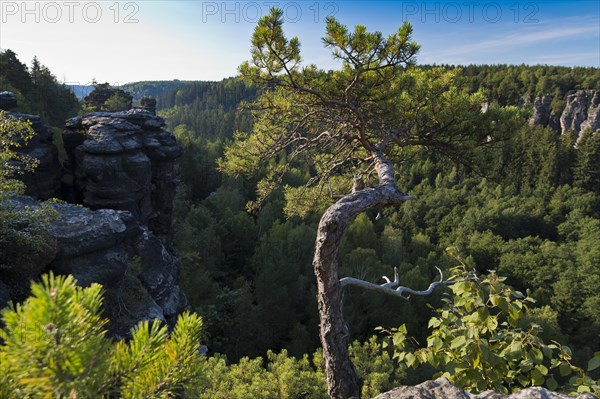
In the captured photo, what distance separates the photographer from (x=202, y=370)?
5.87 feet

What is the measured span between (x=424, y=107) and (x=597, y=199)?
64870 mm

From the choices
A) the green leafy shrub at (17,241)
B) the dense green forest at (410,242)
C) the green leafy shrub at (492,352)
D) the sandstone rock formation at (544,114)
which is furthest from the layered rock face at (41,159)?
the sandstone rock formation at (544,114)

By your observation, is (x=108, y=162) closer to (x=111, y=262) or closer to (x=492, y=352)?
(x=111, y=262)

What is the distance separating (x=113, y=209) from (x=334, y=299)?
16.2m

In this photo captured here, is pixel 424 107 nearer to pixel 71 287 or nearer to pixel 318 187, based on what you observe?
pixel 318 187

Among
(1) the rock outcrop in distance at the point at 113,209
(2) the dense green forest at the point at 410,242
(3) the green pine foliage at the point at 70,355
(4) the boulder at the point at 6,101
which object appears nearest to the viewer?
(3) the green pine foliage at the point at 70,355

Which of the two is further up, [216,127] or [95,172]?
[216,127]

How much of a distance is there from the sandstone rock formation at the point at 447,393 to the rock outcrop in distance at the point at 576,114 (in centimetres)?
9326

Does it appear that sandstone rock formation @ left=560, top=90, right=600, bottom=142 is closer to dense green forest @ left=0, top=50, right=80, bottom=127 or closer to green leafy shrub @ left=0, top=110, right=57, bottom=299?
dense green forest @ left=0, top=50, right=80, bottom=127

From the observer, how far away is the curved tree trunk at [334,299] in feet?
14.1

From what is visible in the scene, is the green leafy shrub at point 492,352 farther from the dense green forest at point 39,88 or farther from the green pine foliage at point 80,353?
the dense green forest at point 39,88

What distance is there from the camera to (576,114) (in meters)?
81.6

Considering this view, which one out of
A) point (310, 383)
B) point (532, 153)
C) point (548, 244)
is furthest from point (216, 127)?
point (310, 383)

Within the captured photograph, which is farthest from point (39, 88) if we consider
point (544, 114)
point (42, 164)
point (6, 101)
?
point (544, 114)
